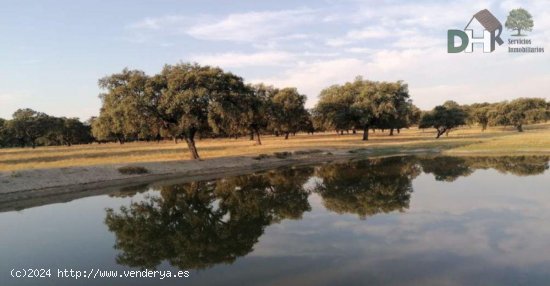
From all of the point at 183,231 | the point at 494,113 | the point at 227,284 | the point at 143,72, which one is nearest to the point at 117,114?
the point at 143,72

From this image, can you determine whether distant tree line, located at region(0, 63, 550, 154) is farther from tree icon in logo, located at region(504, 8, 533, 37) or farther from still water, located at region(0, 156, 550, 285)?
tree icon in logo, located at region(504, 8, 533, 37)

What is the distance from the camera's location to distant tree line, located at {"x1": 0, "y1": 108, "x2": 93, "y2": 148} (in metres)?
111

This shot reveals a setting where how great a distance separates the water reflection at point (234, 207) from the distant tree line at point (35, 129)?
329ft

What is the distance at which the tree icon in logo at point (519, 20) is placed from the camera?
6795 cm

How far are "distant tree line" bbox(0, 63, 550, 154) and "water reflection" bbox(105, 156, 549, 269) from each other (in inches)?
414

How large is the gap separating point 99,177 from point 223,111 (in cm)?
1401

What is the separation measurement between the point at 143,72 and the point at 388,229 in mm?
36560

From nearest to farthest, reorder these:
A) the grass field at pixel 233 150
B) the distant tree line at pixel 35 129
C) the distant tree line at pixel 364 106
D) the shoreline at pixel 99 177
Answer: the shoreline at pixel 99 177
the grass field at pixel 233 150
the distant tree line at pixel 364 106
the distant tree line at pixel 35 129

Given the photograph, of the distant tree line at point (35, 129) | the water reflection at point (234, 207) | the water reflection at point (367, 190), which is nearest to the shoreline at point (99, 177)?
the water reflection at point (234, 207)

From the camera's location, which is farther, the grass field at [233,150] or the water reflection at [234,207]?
the grass field at [233,150]

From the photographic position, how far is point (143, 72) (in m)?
44.6

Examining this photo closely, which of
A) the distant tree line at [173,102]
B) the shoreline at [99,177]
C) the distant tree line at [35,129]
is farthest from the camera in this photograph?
the distant tree line at [35,129]

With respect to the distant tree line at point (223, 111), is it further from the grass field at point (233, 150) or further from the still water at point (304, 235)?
the still water at point (304, 235)

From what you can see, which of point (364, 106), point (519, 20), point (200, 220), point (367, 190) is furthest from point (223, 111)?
point (519, 20)
